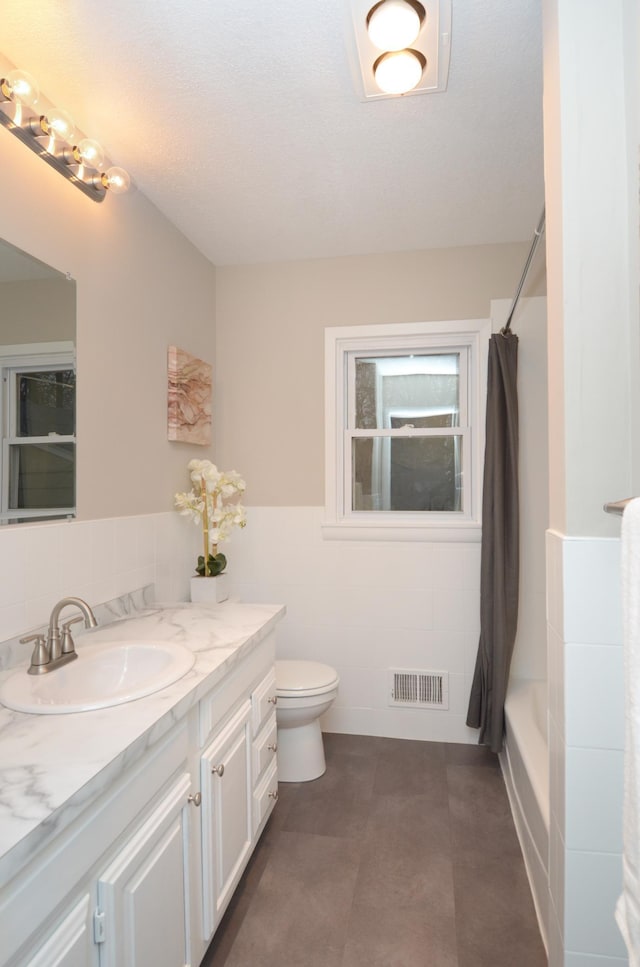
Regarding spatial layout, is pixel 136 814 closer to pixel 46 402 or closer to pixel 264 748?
pixel 264 748

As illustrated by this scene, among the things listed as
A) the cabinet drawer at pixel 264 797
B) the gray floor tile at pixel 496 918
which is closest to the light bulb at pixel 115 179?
the cabinet drawer at pixel 264 797

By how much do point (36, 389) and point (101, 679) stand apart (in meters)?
0.86

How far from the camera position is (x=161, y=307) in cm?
236

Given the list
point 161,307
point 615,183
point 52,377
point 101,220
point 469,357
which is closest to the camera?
point 615,183

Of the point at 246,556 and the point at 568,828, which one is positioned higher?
the point at 246,556

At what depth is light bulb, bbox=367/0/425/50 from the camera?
4.25 feet

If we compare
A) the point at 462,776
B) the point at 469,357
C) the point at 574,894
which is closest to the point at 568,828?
the point at 574,894

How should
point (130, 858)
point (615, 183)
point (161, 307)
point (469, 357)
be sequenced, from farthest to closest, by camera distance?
point (469, 357), point (161, 307), point (615, 183), point (130, 858)

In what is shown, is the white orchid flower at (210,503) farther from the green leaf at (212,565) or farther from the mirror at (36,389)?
the mirror at (36,389)

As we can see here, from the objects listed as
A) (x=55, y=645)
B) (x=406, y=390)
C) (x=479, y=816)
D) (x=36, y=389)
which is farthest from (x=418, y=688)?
(x=36, y=389)

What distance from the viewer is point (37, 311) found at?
5.22 feet

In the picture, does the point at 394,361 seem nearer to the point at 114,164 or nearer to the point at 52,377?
the point at 114,164

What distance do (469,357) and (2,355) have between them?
7.05ft

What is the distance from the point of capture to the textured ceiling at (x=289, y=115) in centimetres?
141
